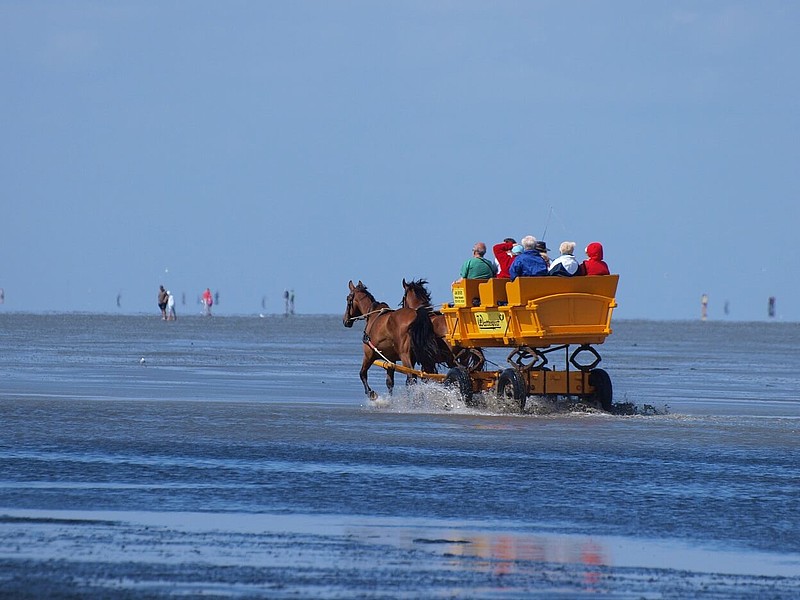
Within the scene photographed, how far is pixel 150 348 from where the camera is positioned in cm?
4262

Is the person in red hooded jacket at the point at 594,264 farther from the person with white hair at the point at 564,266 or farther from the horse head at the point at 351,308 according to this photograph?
the horse head at the point at 351,308

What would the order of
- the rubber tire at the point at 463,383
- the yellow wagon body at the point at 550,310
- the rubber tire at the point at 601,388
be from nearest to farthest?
the yellow wagon body at the point at 550,310, the rubber tire at the point at 601,388, the rubber tire at the point at 463,383

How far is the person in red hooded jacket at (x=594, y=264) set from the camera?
1991cm

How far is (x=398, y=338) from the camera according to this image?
22.3 m

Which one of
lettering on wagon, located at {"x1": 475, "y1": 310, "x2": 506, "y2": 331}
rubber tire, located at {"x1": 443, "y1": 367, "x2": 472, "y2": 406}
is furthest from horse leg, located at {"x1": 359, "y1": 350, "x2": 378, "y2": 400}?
lettering on wagon, located at {"x1": 475, "y1": 310, "x2": 506, "y2": 331}

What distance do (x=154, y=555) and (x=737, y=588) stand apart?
10.3ft

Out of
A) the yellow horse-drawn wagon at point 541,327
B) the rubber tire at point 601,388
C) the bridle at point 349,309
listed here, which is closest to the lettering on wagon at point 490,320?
the yellow horse-drawn wagon at point 541,327

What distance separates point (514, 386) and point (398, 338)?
10.5ft

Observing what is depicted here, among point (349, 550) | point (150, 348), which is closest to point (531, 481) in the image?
point (349, 550)

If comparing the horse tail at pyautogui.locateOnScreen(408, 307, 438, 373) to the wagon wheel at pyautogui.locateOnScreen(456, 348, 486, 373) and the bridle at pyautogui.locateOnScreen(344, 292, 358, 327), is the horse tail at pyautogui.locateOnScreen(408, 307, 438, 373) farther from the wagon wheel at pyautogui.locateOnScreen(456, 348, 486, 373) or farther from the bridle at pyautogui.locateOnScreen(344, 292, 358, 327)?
the bridle at pyautogui.locateOnScreen(344, 292, 358, 327)

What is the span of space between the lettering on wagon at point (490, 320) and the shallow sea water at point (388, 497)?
3.58ft

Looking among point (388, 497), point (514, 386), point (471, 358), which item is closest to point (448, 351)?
point (471, 358)

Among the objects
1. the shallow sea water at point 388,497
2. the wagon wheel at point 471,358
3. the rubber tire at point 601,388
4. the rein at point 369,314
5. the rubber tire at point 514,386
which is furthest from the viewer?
the rein at point 369,314

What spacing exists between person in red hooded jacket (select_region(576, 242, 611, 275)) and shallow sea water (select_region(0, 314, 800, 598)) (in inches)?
70.9
